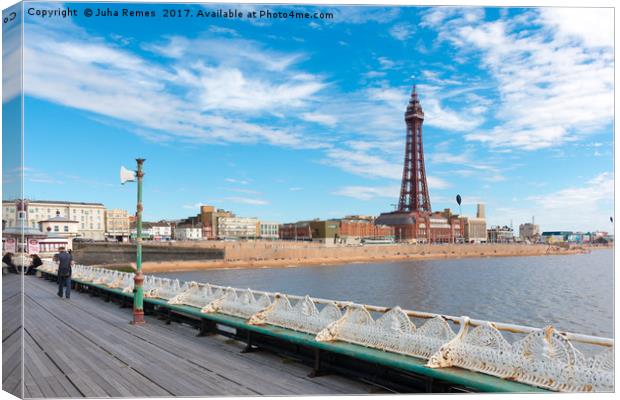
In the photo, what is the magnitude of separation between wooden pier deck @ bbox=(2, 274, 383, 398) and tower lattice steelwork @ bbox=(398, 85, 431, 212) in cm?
15974

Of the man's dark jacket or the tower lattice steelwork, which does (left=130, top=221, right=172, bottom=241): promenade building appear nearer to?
the tower lattice steelwork

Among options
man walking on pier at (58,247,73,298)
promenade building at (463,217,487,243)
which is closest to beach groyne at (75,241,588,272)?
man walking on pier at (58,247,73,298)

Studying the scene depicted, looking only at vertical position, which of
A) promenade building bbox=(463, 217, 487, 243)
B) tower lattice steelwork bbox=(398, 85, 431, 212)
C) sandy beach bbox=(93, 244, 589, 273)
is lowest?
sandy beach bbox=(93, 244, 589, 273)

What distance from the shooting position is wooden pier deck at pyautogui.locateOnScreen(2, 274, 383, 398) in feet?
21.1

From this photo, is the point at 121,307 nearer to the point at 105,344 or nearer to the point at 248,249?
the point at 105,344

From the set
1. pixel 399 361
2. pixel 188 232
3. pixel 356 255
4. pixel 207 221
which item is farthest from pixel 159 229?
pixel 399 361

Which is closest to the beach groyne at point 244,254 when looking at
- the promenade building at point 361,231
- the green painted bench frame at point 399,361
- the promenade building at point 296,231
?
the promenade building at point 361,231

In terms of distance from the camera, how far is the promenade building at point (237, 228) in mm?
138750

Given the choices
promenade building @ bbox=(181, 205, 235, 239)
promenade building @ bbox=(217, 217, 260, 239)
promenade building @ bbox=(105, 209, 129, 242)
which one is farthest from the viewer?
promenade building @ bbox=(217, 217, 260, 239)

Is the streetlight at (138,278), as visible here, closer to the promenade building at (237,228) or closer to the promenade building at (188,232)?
the promenade building at (188,232)

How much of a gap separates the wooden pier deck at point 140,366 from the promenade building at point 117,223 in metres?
29.0

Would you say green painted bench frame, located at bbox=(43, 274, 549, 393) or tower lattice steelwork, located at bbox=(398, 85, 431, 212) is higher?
tower lattice steelwork, located at bbox=(398, 85, 431, 212)

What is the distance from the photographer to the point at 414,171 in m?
168

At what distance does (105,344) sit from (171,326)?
238cm
